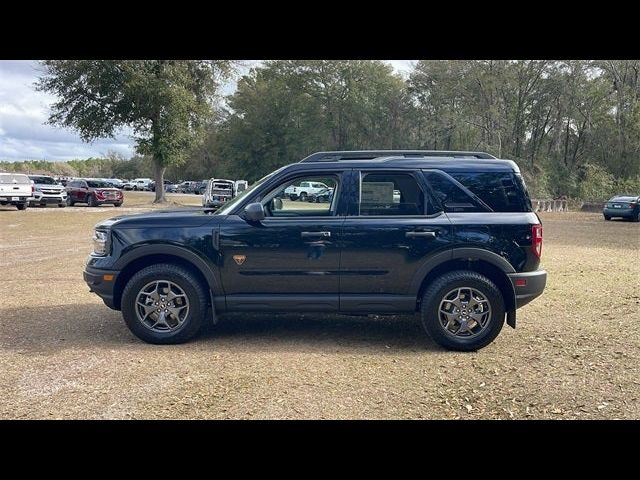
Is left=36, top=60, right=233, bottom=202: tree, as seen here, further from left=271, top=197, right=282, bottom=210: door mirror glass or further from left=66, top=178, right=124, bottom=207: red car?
left=271, top=197, right=282, bottom=210: door mirror glass

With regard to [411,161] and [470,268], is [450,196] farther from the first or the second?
[470,268]

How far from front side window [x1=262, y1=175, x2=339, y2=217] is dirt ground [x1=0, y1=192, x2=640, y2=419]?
1410mm

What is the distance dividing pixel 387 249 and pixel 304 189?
47.7 inches

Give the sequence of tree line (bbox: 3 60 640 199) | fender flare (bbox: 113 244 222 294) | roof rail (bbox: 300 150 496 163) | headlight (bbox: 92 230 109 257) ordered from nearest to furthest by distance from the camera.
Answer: fender flare (bbox: 113 244 222 294), headlight (bbox: 92 230 109 257), roof rail (bbox: 300 150 496 163), tree line (bbox: 3 60 640 199)

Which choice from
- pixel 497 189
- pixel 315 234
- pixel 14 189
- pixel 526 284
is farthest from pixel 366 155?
pixel 14 189

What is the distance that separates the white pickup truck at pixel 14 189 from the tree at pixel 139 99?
225 inches

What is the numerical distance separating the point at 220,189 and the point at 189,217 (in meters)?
20.1

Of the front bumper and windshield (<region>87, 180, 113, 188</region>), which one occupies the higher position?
windshield (<region>87, 180, 113, 188</region>)

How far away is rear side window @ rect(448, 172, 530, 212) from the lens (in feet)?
15.8

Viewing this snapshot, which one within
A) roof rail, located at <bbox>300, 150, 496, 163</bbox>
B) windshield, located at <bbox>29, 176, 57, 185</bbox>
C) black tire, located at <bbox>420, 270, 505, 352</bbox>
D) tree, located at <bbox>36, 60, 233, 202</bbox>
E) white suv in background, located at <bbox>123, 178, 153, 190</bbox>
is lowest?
black tire, located at <bbox>420, 270, 505, 352</bbox>

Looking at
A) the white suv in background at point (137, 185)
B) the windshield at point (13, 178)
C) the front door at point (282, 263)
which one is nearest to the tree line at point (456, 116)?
the windshield at point (13, 178)

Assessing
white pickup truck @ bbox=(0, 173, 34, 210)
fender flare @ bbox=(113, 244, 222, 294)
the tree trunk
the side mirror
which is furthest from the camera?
the tree trunk

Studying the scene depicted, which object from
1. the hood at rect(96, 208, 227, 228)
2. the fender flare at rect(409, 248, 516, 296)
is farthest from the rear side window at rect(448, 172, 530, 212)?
the hood at rect(96, 208, 227, 228)

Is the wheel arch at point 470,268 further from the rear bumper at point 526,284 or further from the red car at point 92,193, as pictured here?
the red car at point 92,193
